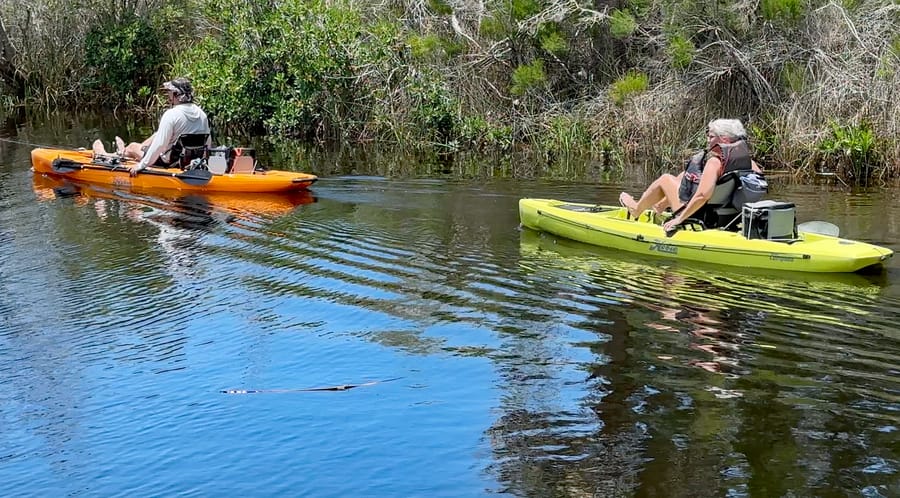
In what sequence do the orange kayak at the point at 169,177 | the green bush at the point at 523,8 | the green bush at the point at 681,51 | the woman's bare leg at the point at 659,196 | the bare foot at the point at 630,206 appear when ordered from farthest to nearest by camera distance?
the green bush at the point at 523,8 < the green bush at the point at 681,51 < the orange kayak at the point at 169,177 < the bare foot at the point at 630,206 < the woman's bare leg at the point at 659,196

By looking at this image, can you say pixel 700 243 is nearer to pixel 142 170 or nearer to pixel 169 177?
pixel 169 177

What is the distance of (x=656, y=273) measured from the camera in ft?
29.4

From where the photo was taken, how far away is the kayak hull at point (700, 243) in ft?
28.3

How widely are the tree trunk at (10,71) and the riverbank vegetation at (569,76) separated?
201 inches

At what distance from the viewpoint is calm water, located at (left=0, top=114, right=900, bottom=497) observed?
531 centimetres

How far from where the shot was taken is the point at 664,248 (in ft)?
30.7

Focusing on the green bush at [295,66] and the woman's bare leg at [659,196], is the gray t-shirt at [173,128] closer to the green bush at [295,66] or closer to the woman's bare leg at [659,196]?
the green bush at [295,66]

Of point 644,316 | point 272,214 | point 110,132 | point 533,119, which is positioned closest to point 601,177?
point 533,119

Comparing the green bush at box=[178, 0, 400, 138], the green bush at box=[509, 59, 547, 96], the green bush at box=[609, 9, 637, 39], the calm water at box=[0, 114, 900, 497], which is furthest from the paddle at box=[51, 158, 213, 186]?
the green bush at box=[609, 9, 637, 39]

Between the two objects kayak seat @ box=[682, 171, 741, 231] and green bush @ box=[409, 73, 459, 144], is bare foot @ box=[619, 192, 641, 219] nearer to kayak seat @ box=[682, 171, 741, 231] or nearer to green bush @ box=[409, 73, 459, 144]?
kayak seat @ box=[682, 171, 741, 231]

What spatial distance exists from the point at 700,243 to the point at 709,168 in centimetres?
61

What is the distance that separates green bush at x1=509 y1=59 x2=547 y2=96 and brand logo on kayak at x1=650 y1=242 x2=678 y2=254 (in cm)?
731

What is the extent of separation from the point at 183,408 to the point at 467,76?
11.6 metres

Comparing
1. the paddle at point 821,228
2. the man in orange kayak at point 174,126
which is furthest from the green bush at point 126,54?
the paddle at point 821,228
